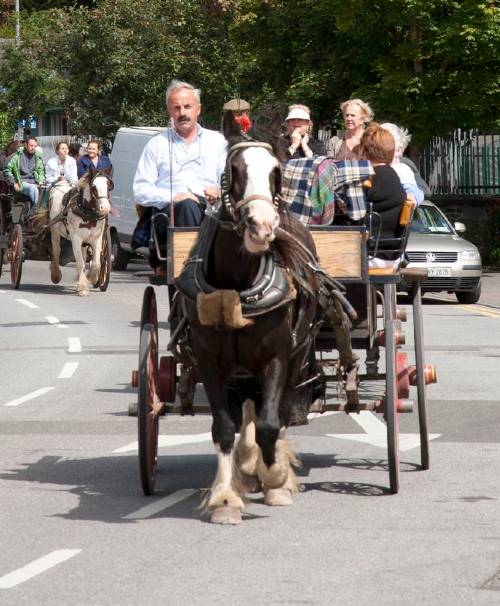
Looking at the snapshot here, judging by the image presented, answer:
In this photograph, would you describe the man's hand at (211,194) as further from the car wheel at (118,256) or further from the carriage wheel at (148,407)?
the car wheel at (118,256)

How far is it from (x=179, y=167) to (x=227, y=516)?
2.67 m

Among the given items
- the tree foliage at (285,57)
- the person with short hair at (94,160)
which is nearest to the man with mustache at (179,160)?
the tree foliage at (285,57)

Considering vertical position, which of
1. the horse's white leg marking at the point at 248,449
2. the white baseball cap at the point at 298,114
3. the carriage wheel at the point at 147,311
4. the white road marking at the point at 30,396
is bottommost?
the white road marking at the point at 30,396

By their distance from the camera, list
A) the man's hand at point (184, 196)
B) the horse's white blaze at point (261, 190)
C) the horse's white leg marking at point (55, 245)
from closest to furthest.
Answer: the horse's white blaze at point (261, 190) < the man's hand at point (184, 196) < the horse's white leg marking at point (55, 245)

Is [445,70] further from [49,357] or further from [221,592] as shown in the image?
[221,592]

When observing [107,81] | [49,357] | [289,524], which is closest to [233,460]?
[289,524]

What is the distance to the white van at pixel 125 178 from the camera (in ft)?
108

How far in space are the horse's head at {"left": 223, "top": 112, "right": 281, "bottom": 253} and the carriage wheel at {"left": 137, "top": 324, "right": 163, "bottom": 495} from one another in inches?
49.2

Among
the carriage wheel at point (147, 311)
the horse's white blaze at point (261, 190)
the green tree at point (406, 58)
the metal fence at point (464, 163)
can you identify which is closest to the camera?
the horse's white blaze at point (261, 190)

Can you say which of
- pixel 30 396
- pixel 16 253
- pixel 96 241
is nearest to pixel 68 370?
pixel 30 396

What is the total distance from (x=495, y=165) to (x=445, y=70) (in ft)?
16.0

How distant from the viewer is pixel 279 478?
8.42 meters

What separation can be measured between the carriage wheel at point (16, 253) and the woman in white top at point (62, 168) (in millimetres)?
1013

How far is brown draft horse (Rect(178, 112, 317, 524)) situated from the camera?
7.70 metres
